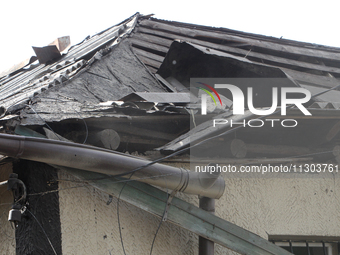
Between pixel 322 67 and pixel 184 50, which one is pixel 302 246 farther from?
pixel 322 67

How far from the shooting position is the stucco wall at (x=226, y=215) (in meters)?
2.77

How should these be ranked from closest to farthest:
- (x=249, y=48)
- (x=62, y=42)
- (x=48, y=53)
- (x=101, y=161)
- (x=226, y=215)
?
(x=101, y=161)
(x=226, y=215)
(x=249, y=48)
(x=48, y=53)
(x=62, y=42)

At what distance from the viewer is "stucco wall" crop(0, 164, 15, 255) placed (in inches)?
126

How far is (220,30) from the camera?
621cm

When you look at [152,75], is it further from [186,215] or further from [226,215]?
[186,215]

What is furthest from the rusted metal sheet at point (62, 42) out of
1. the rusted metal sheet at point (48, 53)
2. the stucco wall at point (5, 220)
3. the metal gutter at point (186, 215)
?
the metal gutter at point (186, 215)

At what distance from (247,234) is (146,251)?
2.75 ft

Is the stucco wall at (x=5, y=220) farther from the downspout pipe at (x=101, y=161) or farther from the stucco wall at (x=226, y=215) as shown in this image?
the downspout pipe at (x=101, y=161)

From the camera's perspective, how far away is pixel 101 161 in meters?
2.40

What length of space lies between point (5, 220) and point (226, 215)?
1.99m

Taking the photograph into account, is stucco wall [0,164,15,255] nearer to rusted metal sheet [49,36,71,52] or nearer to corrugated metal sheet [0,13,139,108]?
corrugated metal sheet [0,13,139,108]

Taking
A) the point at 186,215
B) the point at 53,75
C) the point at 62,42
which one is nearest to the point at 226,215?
the point at 186,215

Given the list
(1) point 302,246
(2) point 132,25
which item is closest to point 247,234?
(1) point 302,246

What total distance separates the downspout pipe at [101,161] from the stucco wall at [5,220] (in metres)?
1.21
